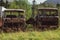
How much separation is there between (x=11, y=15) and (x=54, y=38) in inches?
252

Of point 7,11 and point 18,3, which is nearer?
point 7,11

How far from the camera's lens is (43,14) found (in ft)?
60.9

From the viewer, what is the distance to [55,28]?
1788 centimetres

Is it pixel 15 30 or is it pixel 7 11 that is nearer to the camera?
pixel 15 30

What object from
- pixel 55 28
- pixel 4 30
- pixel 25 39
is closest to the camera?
pixel 25 39

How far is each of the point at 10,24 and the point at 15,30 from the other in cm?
97

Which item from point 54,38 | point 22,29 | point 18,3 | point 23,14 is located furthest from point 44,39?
point 18,3

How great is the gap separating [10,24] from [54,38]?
577 centimetres

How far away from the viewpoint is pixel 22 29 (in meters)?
17.0

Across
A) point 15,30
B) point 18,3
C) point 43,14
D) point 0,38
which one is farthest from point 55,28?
point 18,3

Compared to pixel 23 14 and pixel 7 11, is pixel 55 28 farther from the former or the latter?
pixel 7 11

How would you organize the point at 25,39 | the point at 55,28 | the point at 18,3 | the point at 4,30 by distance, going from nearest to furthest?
the point at 25,39 < the point at 4,30 < the point at 55,28 < the point at 18,3

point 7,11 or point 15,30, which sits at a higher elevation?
point 7,11

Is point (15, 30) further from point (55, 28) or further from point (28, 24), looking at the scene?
point (55, 28)
